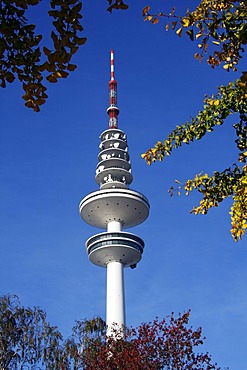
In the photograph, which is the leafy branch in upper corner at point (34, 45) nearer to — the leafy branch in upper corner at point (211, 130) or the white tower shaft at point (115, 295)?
the leafy branch in upper corner at point (211, 130)

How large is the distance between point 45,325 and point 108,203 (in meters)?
42.7

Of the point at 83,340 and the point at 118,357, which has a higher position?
the point at 83,340

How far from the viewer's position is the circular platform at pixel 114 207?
83.9 metres

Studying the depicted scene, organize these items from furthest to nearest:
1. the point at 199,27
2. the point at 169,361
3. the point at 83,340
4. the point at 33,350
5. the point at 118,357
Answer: the point at 83,340, the point at 33,350, the point at 118,357, the point at 169,361, the point at 199,27

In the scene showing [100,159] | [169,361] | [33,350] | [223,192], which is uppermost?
[100,159]

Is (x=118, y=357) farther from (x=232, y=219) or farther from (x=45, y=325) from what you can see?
(x=232, y=219)

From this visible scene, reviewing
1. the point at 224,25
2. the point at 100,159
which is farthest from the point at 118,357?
the point at 100,159

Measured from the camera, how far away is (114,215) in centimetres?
8656

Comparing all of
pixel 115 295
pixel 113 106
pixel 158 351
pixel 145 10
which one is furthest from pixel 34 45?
pixel 113 106

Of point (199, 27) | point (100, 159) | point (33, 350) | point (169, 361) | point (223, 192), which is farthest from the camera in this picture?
point (100, 159)

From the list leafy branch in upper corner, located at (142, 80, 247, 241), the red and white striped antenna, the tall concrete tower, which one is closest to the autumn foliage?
leafy branch in upper corner, located at (142, 80, 247, 241)

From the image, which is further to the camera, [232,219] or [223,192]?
[223,192]

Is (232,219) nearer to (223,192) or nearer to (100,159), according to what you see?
(223,192)

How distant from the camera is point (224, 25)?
22.5 ft
